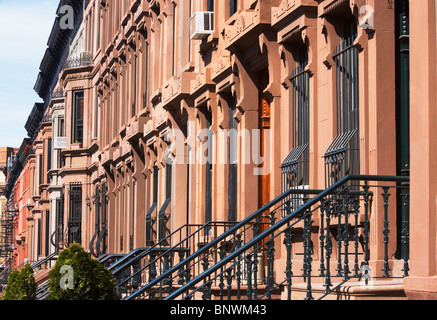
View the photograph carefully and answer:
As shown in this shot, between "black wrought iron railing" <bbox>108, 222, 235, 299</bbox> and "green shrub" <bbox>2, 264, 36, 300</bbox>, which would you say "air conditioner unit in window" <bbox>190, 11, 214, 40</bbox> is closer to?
"black wrought iron railing" <bbox>108, 222, 235, 299</bbox>

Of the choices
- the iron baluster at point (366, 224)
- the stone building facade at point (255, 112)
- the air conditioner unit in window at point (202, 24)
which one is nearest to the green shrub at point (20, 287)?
the stone building facade at point (255, 112)

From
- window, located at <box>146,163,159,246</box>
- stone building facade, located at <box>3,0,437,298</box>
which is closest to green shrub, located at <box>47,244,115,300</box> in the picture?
stone building facade, located at <box>3,0,437,298</box>

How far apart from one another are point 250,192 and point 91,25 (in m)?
23.3

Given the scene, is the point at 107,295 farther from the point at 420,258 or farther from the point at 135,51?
the point at 135,51

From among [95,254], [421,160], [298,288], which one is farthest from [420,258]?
[95,254]

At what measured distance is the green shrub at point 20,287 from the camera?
12539 mm

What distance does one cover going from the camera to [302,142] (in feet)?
46.3

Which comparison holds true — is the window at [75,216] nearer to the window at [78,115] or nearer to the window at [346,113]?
the window at [78,115]

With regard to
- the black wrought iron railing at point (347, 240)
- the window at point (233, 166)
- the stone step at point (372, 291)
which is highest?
the window at point (233, 166)

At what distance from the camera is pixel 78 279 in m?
10.8

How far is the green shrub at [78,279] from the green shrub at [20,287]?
5.67ft

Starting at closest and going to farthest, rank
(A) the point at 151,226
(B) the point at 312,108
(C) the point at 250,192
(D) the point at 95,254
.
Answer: (B) the point at 312,108
(C) the point at 250,192
(A) the point at 151,226
(D) the point at 95,254

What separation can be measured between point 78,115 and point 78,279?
29145 millimetres

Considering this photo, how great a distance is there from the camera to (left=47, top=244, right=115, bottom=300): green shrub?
34.9 ft
